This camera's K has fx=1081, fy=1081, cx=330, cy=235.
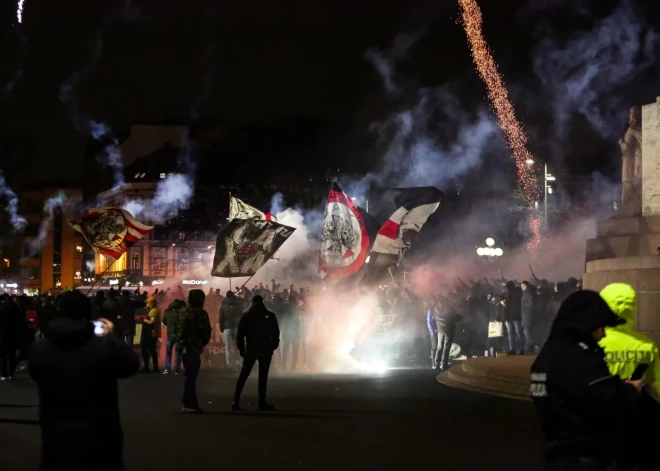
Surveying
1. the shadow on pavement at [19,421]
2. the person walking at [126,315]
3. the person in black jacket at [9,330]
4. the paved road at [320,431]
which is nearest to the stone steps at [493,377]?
the paved road at [320,431]

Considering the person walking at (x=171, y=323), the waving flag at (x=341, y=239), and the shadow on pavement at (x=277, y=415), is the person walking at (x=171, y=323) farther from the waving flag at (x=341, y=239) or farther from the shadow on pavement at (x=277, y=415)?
the shadow on pavement at (x=277, y=415)

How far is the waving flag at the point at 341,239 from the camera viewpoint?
23.5 metres

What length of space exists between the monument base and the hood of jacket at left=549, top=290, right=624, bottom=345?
447 inches

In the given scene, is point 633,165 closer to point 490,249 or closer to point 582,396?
point 490,249

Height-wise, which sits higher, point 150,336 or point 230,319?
point 230,319

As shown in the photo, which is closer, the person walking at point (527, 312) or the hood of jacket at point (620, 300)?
the hood of jacket at point (620, 300)

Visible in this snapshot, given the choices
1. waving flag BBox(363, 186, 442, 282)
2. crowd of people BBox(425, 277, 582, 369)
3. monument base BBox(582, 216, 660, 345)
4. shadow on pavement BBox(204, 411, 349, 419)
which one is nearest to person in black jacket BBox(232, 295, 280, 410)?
shadow on pavement BBox(204, 411, 349, 419)

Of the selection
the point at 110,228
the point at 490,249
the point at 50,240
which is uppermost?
the point at 50,240

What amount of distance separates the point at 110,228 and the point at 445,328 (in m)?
8.36

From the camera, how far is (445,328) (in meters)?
21.3

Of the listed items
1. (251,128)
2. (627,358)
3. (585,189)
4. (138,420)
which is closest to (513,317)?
(138,420)

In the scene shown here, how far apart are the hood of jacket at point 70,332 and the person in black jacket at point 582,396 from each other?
243 cm

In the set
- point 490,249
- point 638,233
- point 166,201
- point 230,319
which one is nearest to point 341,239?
point 230,319

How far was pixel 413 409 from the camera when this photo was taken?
1357 cm
